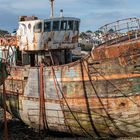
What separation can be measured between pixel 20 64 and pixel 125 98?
21.4 ft

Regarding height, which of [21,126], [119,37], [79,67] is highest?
[119,37]

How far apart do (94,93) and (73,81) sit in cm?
99

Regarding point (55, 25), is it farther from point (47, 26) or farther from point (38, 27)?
point (38, 27)

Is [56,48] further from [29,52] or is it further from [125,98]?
[125,98]

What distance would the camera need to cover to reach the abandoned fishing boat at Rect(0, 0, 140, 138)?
47.6 ft

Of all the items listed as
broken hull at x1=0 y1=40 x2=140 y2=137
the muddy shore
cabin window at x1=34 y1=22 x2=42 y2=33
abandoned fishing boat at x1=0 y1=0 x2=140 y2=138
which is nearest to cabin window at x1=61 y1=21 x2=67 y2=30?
abandoned fishing boat at x1=0 y1=0 x2=140 y2=138

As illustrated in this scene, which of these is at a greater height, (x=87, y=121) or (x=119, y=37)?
(x=119, y=37)

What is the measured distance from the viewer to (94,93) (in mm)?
14977

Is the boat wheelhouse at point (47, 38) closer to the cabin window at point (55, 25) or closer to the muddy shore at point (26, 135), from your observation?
the cabin window at point (55, 25)

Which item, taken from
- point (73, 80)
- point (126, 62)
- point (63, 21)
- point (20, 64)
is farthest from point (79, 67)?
point (20, 64)

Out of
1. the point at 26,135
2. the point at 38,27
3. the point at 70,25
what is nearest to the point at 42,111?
the point at 26,135

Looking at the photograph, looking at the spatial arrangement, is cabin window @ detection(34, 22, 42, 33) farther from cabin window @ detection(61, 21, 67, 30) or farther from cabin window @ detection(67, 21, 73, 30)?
cabin window @ detection(67, 21, 73, 30)

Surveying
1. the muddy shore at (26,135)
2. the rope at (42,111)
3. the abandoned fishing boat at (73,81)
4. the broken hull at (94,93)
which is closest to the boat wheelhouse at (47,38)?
the abandoned fishing boat at (73,81)

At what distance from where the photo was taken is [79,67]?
49.9 feet
